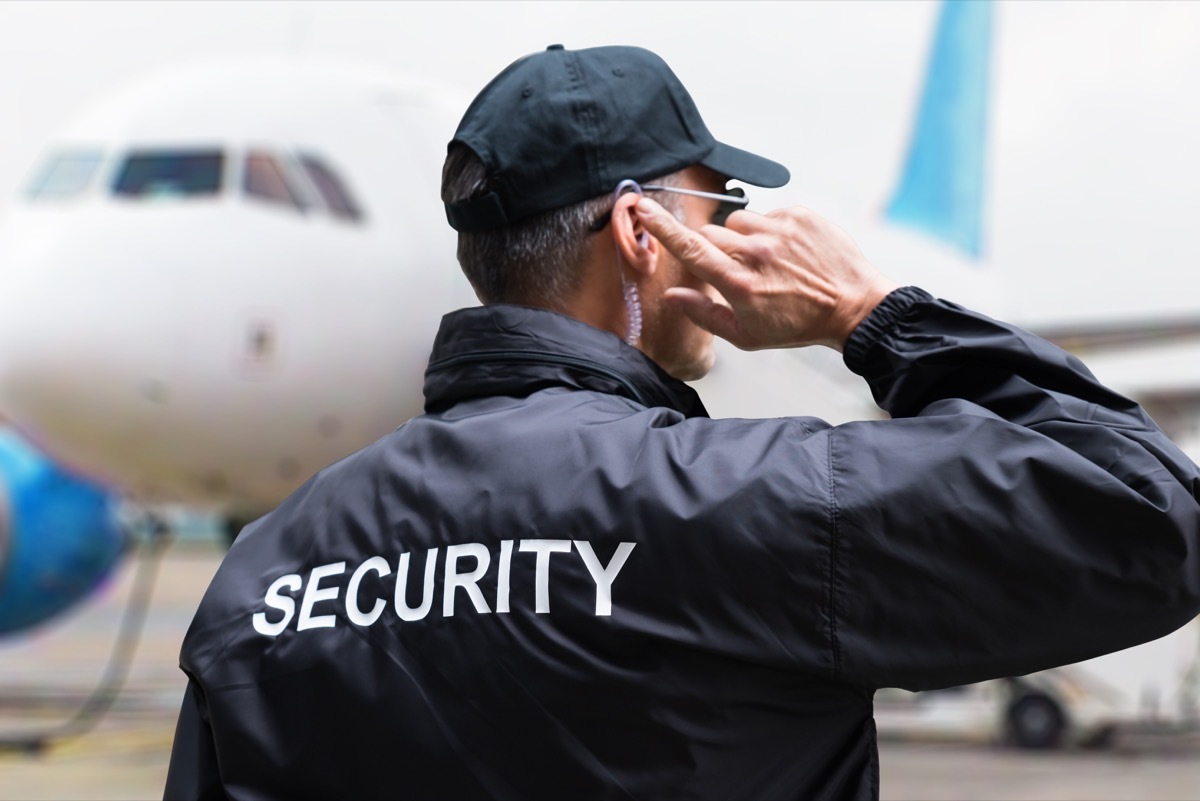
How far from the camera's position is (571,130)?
0.96 meters

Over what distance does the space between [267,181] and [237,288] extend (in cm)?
51

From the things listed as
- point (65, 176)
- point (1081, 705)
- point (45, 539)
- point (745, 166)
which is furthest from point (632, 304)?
point (1081, 705)

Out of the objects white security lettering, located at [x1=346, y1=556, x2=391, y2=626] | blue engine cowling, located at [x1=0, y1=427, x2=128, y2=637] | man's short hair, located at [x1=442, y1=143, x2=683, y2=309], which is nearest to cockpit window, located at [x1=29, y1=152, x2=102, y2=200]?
blue engine cowling, located at [x1=0, y1=427, x2=128, y2=637]

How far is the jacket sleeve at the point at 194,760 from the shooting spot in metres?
0.96

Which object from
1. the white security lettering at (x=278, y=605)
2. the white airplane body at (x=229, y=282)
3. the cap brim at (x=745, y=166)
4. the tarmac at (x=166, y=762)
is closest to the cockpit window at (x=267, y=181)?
the white airplane body at (x=229, y=282)

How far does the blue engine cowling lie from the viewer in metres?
6.45

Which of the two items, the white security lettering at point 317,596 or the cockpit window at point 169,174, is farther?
the cockpit window at point 169,174

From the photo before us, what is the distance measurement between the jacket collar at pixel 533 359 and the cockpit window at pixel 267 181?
359 cm

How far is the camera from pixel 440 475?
89cm

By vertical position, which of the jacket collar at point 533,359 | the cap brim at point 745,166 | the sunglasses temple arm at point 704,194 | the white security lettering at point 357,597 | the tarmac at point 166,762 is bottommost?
the tarmac at point 166,762

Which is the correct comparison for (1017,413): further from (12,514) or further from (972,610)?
(12,514)

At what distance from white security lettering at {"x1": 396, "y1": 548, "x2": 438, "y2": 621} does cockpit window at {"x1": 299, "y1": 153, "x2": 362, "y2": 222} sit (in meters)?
3.71

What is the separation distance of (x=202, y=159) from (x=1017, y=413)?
4.00 meters

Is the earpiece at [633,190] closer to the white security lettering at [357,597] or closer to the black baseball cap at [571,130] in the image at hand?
the black baseball cap at [571,130]
